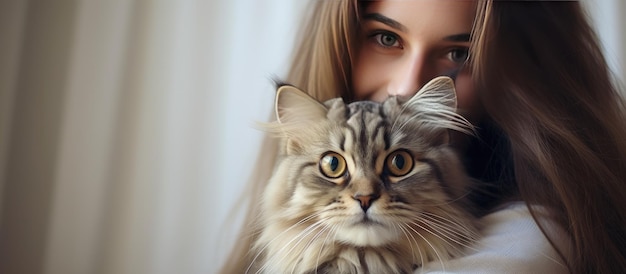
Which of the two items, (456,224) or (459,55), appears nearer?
(456,224)

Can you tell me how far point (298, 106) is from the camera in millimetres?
927

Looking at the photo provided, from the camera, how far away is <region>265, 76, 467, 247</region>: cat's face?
80 centimetres

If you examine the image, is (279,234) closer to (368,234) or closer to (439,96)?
(368,234)

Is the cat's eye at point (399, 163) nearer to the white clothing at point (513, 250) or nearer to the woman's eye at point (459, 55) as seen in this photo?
the white clothing at point (513, 250)

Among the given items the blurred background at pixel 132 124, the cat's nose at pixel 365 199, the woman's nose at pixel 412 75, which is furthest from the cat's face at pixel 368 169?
the blurred background at pixel 132 124

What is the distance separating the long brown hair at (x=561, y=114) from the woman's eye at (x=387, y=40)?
16 cm

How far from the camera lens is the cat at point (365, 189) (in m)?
0.81

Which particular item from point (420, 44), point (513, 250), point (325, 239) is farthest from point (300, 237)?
point (420, 44)

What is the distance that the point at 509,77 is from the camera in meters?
1.00

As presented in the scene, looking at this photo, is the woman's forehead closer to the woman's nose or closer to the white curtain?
the woman's nose

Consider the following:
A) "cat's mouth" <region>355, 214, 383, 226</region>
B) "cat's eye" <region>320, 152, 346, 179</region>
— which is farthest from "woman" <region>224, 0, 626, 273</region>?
"cat's eye" <region>320, 152, 346, 179</region>

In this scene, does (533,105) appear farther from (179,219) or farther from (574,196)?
(179,219)

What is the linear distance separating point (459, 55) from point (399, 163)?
0.36 meters

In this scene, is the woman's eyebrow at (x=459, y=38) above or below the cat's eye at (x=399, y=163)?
above
